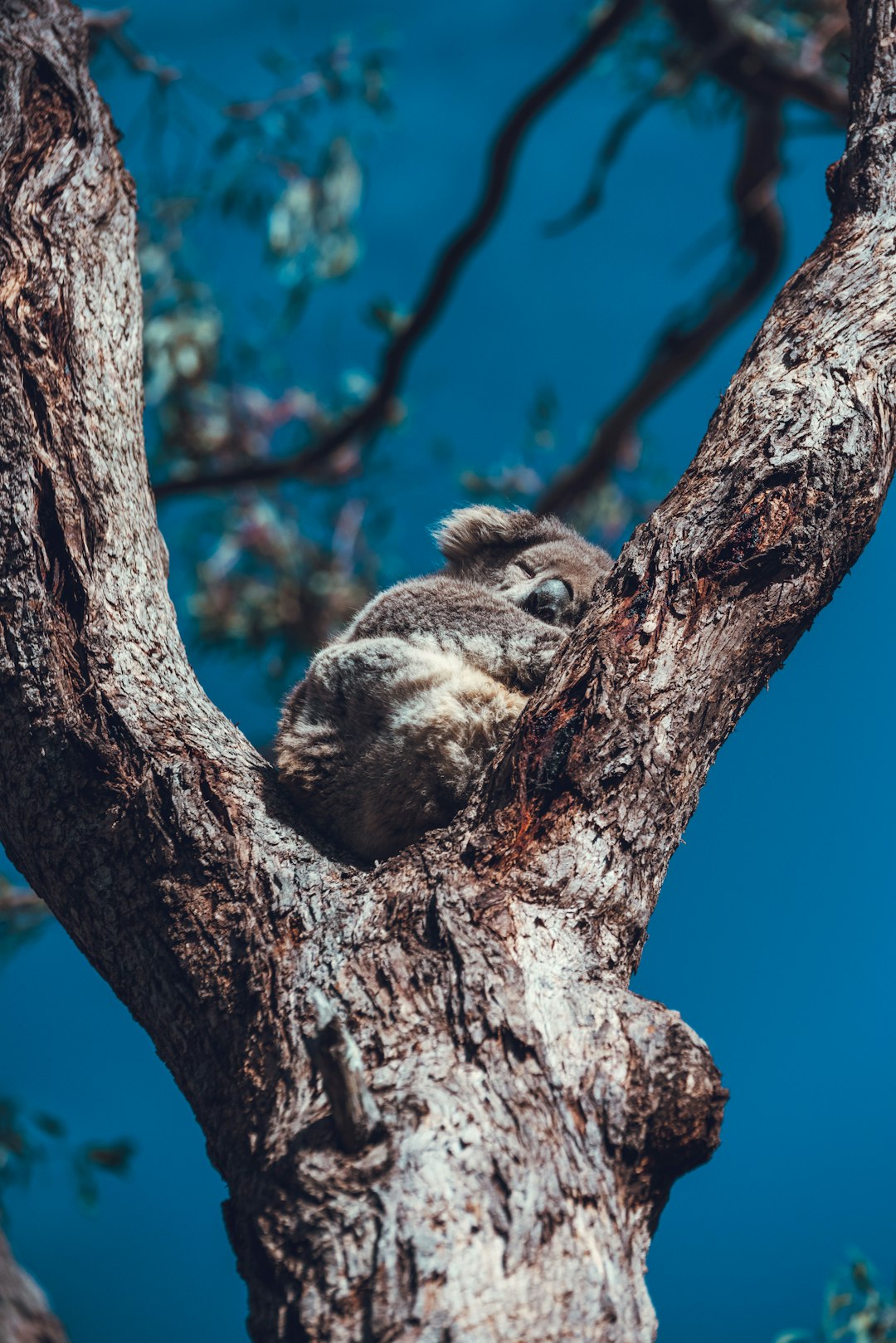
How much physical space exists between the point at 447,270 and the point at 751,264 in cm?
152

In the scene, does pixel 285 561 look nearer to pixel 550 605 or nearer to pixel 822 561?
pixel 550 605

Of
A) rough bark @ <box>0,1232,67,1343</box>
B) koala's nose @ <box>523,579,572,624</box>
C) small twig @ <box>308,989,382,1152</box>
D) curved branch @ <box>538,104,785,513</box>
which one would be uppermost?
curved branch @ <box>538,104,785,513</box>

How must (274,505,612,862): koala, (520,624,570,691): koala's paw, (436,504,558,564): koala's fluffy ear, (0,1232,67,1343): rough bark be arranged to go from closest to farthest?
(0,1232,67,1343): rough bark
(274,505,612,862): koala
(520,624,570,691): koala's paw
(436,504,558,564): koala's fluffy ear

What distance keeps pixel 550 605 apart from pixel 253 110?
4.19 meters

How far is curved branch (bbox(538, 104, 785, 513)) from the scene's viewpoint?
559 cm

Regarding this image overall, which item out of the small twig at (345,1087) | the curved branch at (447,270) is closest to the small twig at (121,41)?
the curved branch at (447,270)

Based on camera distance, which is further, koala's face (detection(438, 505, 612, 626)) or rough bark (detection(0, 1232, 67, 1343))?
koala's face (detection(438, 505, 612, 626))

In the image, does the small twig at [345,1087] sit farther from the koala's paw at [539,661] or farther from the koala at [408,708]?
the koala's paw at [539,661]

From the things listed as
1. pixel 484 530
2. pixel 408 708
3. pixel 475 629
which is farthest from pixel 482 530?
pixel 408 708

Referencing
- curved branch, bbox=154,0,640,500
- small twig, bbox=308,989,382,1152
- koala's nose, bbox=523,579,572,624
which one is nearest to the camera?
small twig, bbox=308,989,382,1152

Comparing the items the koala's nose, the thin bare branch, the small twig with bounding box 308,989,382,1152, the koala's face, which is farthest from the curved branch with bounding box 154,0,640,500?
the small twig with bounding box 308,989,382,1152

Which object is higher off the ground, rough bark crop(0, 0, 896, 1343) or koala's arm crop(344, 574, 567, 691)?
koala's arm crop(344, 574, 567, 691)

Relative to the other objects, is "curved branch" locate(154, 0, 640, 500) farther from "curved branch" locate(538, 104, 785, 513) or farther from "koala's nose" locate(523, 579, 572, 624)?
"koala's nose" locate(523, 579, 572, 624)

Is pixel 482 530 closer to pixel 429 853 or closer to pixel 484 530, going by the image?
pixel 484 530
